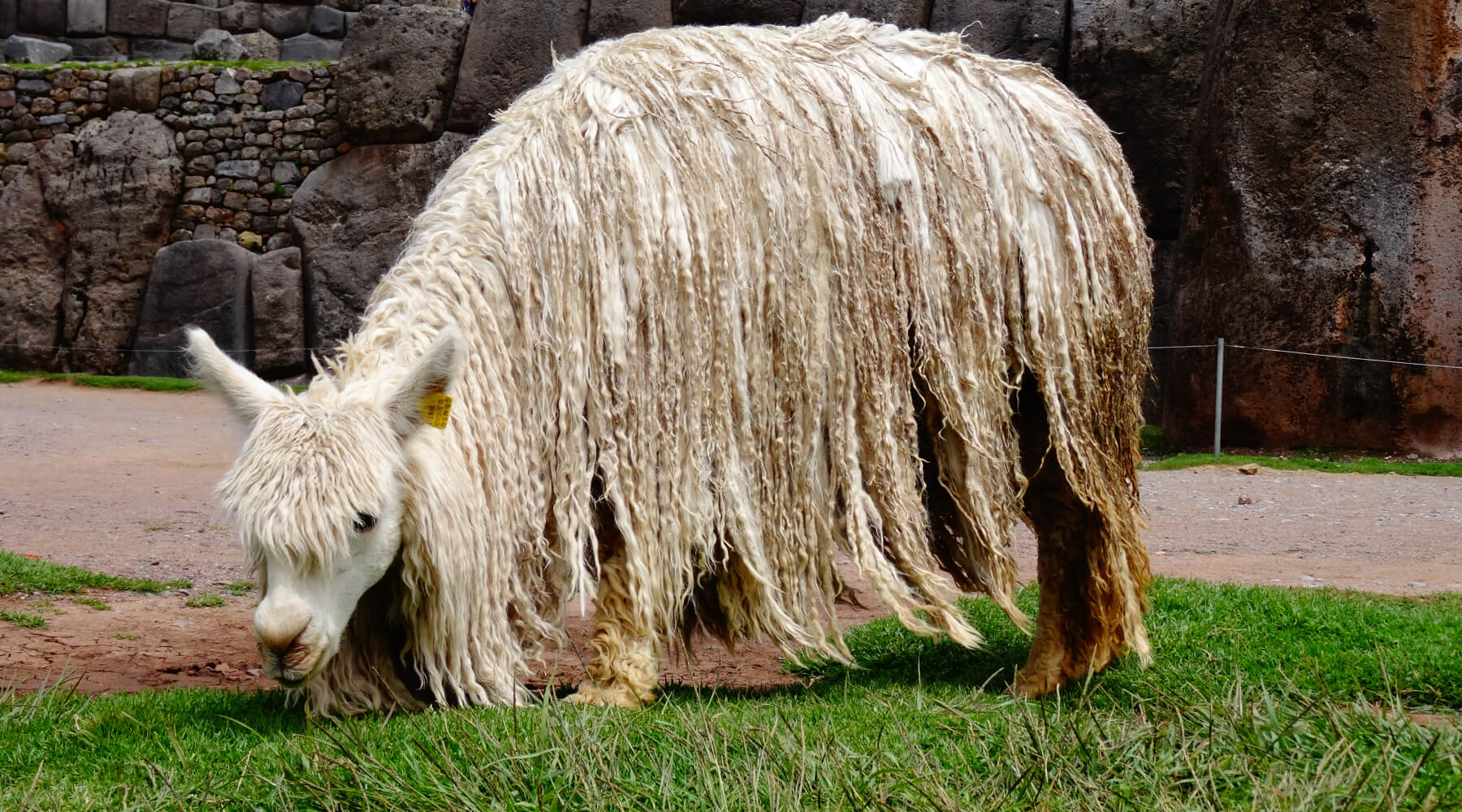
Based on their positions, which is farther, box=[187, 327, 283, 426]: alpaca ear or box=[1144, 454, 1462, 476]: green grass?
box=[1144, 454, 1462, 476]: green grass

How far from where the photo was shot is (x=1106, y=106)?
15.0 metres

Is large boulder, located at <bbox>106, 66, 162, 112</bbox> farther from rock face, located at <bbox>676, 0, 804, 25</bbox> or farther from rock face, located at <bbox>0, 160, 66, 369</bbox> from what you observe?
rock face, located at <bbox>676, 0, 804, 25</bbox>

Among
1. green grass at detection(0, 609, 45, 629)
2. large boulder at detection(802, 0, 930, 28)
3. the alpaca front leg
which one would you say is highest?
large boulder at detection(802, 0, 930, 28)

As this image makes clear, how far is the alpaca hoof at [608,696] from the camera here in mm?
4012

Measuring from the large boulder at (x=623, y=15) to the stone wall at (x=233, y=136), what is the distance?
3931 mm

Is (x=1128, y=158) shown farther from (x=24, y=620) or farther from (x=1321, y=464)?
(x=24, y=620)

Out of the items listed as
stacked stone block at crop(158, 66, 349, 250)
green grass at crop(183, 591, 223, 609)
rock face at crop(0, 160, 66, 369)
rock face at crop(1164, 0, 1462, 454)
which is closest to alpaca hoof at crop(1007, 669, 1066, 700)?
green grass at crop(183, 591, 223, 609)

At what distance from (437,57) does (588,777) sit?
14.1 metres

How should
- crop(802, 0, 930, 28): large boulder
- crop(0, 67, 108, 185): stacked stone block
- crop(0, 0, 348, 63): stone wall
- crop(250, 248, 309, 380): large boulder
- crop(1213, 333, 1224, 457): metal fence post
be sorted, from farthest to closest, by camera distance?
crop(0, 0, 348, 63): stone wall < crop(0, 67, 108, 185): stacked stone block < crop(250, 248, 309, 380): large boulder < crop(802, 0, 930, 28): large boulder < crop(1213, 333, 1224, 457): metal fence post

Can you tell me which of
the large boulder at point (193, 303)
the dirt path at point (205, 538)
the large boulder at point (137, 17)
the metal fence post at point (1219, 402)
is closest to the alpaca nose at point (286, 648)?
the dirt path at point (205, 538)

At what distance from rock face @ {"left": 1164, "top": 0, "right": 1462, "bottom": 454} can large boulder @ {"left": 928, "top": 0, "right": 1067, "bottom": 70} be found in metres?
2.80

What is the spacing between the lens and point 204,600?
6.36 m

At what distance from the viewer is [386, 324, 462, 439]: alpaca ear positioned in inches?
139

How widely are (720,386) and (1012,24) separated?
39.3 feet
